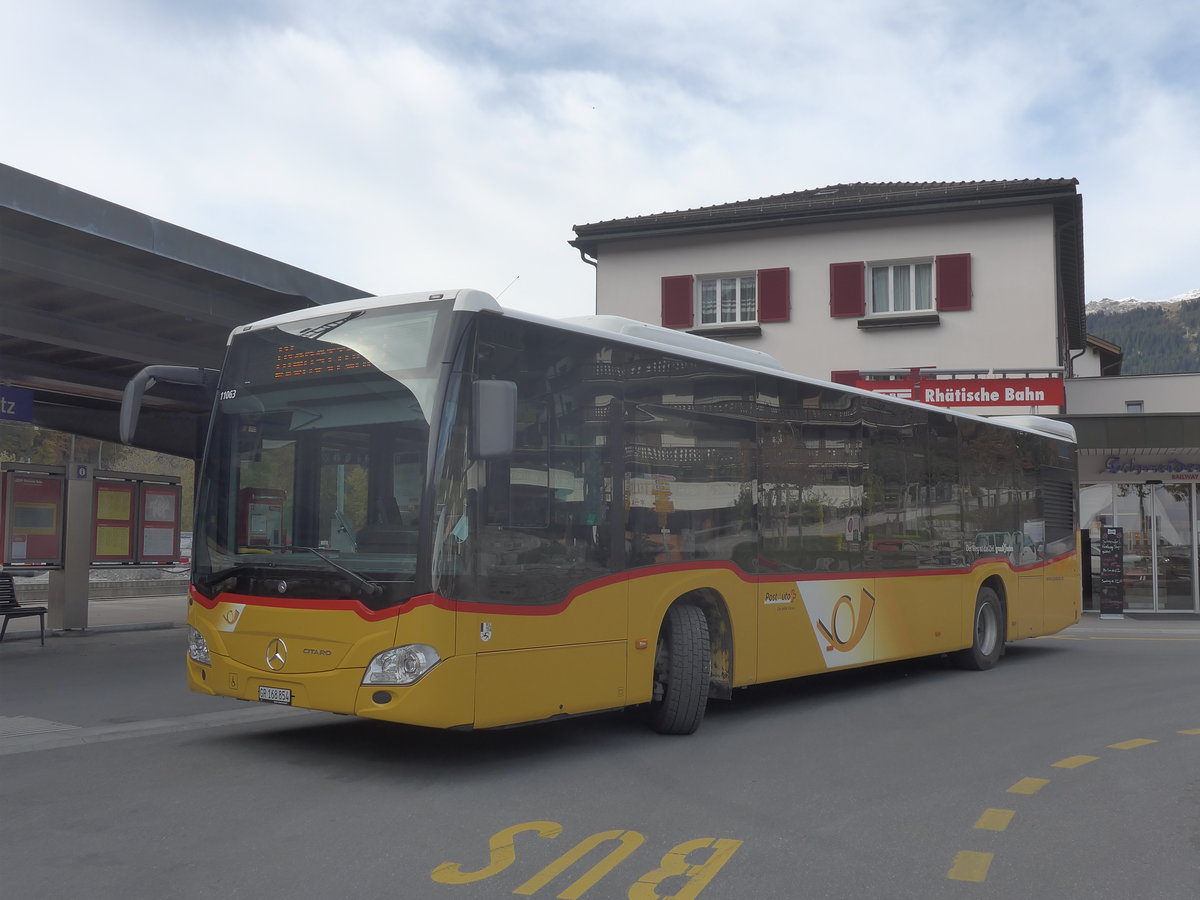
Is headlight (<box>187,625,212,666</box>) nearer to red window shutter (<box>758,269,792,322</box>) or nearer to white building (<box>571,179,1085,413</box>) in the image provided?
white building (<box>571,179,1085,413</box>)

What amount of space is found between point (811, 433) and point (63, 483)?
1099cm

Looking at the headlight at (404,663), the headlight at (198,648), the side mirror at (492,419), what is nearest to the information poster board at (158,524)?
the headlight at (198,648)

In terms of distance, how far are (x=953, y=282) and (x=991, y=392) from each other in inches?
177

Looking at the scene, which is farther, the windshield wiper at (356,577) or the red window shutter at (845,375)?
the red window shutter at (845,375)

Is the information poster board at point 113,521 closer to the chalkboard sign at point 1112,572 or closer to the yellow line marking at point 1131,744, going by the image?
the yellow line marking at point 1131,744

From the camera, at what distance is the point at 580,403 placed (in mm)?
8125

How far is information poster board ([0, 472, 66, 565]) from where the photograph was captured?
16.0 m

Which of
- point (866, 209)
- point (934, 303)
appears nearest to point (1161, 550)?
point (934, 303)

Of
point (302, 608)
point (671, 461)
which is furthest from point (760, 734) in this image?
point (302, 608)

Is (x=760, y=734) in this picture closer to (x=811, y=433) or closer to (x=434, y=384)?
(x=811, y=433)

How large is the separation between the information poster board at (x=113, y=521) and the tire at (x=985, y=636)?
1130 cm

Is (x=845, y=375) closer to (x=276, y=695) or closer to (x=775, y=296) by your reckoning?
(x=775, y=296)

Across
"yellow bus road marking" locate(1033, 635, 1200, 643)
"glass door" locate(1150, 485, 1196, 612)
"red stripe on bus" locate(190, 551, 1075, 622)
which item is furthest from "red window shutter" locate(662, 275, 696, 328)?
"red stripe on bus" locate(190, 551, 1075, 622)

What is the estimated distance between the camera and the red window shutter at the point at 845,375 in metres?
27.1
